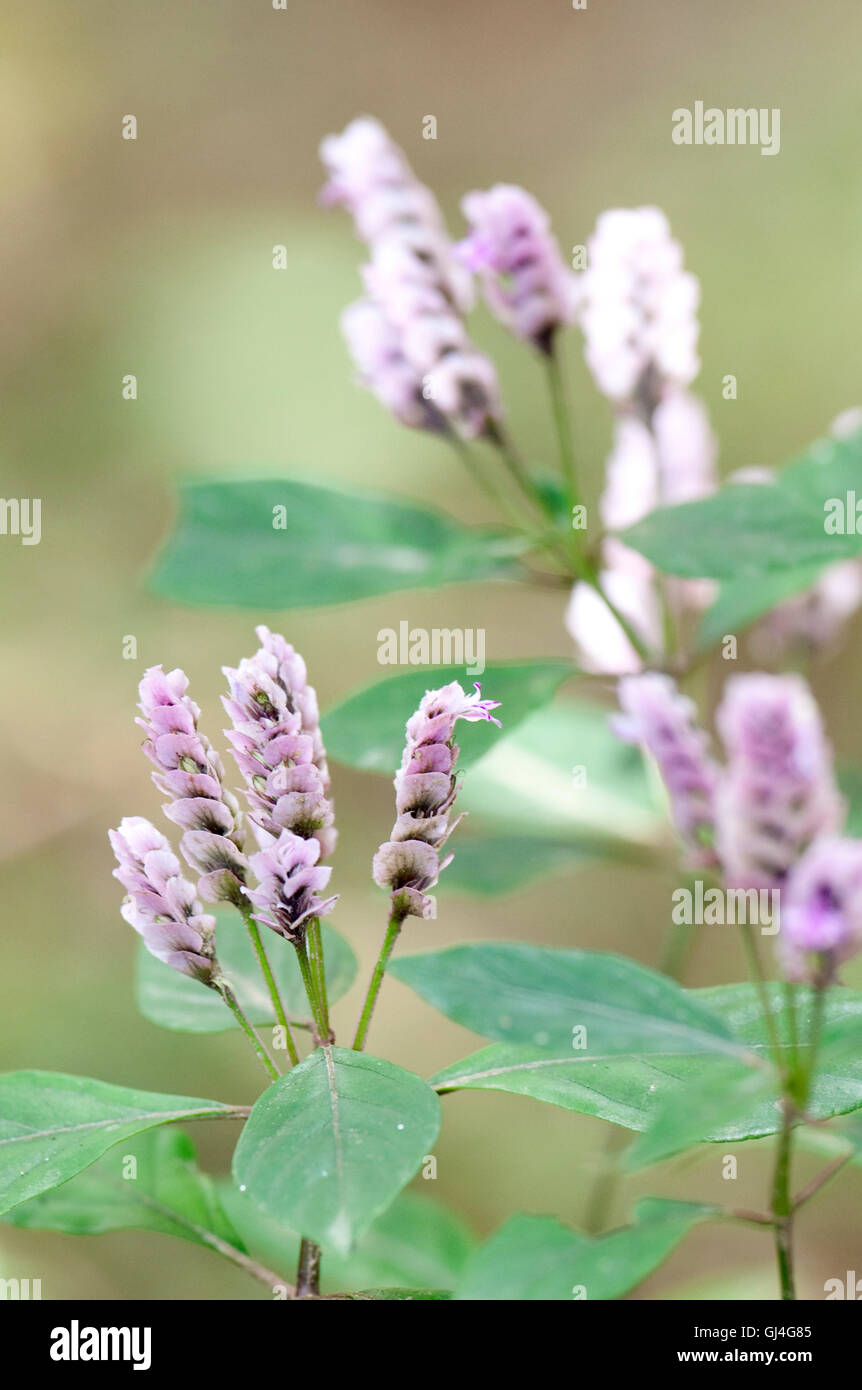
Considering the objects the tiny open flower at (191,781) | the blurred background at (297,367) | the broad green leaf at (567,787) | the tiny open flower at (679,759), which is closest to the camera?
the tiny open flower at (191,781)

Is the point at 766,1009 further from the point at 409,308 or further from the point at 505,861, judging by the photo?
the point at 505,861

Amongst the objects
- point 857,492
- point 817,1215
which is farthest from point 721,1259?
point 857,492

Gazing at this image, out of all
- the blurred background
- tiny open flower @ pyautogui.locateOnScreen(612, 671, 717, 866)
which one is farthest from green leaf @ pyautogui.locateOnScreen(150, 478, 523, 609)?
the blurred background

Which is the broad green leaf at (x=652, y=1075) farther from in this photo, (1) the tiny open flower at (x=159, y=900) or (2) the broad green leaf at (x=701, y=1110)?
(1) the tiny open flower at (x=159, y=900)

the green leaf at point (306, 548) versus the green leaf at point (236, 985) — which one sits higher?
the green leaf at point (306, 548)

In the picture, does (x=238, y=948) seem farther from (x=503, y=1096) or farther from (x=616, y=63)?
(x=616, y=63)

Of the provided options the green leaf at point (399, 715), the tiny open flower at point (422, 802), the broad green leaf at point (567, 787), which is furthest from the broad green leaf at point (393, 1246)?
the tiny open flower at point (422, 802)

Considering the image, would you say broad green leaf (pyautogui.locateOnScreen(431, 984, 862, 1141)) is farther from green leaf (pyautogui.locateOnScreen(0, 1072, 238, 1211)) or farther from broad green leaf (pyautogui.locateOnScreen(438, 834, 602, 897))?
broad green leaf (pyautogui.locateOnScreen(438, 834, 602, 897))
